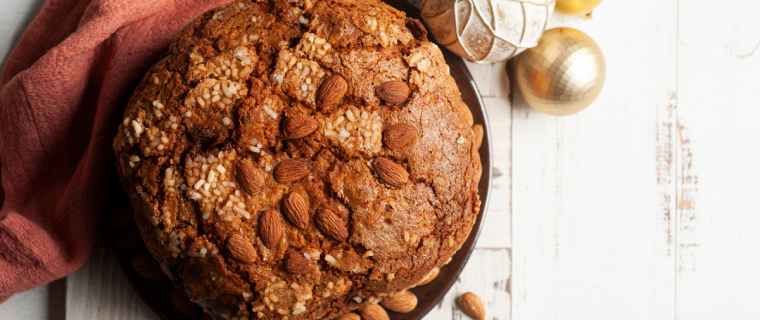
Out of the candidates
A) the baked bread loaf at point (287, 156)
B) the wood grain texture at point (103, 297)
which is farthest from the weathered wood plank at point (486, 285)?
the wood grain texture at point (103, 297)

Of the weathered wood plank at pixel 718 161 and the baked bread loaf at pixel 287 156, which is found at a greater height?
the baked bread loaf at pixel 287 156

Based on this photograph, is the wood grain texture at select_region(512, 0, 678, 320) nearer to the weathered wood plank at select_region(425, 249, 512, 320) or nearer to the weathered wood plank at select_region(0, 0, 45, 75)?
the weathered wood plank at select_region(425, 249, 512, 320)

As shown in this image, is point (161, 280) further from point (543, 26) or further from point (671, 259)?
point (671, 259)

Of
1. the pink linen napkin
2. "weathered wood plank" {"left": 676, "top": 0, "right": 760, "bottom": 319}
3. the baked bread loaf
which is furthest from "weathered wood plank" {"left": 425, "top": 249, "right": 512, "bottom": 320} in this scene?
the pink linen napkin

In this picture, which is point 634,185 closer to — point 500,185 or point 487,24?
point 500,185

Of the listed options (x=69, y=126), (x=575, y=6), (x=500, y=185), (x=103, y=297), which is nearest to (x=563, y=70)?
(x=575, y=6)

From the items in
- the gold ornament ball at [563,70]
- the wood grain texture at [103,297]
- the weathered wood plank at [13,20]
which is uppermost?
the weathered wood plank at [13,20]

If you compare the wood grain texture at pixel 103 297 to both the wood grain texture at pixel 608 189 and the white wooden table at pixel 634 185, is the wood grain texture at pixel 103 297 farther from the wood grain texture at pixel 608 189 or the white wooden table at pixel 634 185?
the wood grain texture at pixel 608 189

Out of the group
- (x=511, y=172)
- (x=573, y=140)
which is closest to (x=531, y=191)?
(x=511, y=172)
